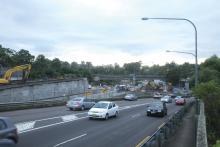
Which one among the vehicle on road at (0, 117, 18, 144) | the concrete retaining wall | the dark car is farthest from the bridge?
the vehicle on road at (0, 117, 18, 144)

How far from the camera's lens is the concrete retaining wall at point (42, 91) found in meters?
49.5

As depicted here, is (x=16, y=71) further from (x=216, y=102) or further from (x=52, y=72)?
(x=52, y=72)

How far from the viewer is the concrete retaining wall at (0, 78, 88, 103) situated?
A: 49.5 meters

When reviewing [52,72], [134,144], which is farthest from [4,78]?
[52,72]

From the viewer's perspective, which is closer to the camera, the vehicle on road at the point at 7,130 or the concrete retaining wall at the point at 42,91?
the vehicle on road at the point at 7,130

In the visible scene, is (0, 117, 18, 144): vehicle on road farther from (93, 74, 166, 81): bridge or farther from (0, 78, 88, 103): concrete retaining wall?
(93, 74, 166, 81): bridge

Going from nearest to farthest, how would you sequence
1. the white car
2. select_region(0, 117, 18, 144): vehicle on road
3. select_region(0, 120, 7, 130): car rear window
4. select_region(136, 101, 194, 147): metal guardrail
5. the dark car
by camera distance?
select_region(136, 101, 194, 147): metal guardrail
select_region(0, 117, 18, 144): vehicle on road
select_region(0, 120, 7, 130): car rear window
the white car
the dark car

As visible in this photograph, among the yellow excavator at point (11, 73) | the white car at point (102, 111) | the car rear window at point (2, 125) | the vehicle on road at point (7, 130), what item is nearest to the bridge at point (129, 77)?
the yellow excavator at point (11, 73)

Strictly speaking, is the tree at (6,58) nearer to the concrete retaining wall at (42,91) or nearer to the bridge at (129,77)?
the concrete retaining wall at (42,91)

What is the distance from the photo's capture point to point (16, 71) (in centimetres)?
5491

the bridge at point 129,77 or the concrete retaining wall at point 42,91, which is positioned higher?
the bridge at point 129,77

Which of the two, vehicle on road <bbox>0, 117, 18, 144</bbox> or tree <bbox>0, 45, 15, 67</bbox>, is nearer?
vehicle on road <bbox>0, 117, 18, 144</bbox>

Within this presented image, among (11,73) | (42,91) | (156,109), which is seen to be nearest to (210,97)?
(156,109)

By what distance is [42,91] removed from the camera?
58.4m
